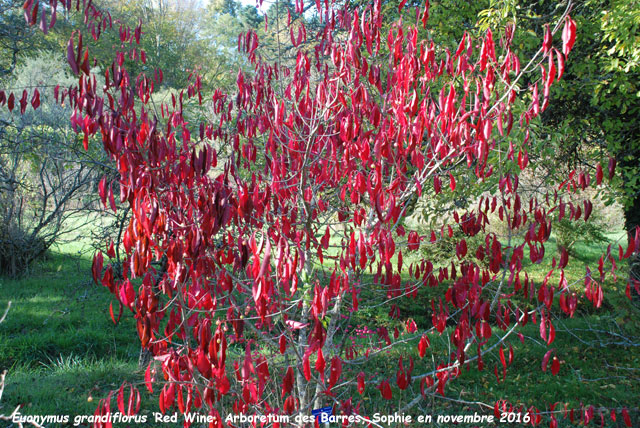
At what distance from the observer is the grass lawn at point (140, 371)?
395 cm

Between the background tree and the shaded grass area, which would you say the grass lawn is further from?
the background tree

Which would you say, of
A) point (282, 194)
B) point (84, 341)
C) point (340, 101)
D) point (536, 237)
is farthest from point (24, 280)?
point (536, 237)

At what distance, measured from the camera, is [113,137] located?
5.88ft

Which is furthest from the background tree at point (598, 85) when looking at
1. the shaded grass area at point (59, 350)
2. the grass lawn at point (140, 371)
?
the shaded grass area at point (59, 350)

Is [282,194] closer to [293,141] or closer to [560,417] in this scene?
[293,141]

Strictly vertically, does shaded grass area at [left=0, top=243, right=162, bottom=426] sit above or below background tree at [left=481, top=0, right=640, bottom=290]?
below

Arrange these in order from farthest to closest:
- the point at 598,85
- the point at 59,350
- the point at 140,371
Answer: the point at 59,350 → the point at 598,85 → the point at 140,371

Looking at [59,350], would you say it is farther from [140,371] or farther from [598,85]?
[598,85]

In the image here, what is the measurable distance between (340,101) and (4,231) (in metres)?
→ 7.31

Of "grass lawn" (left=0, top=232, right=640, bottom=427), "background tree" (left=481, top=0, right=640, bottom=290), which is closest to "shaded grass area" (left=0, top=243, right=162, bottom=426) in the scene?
"grass lawn" (left=0, top=232, right=640, bottom=427)

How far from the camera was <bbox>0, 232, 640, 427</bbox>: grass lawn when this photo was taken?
13.0 feet

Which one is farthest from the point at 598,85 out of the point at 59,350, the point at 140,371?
the point at 59,350

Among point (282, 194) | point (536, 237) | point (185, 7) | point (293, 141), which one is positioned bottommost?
point (536, 237)

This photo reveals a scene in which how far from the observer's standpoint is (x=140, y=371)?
4.35 meters
